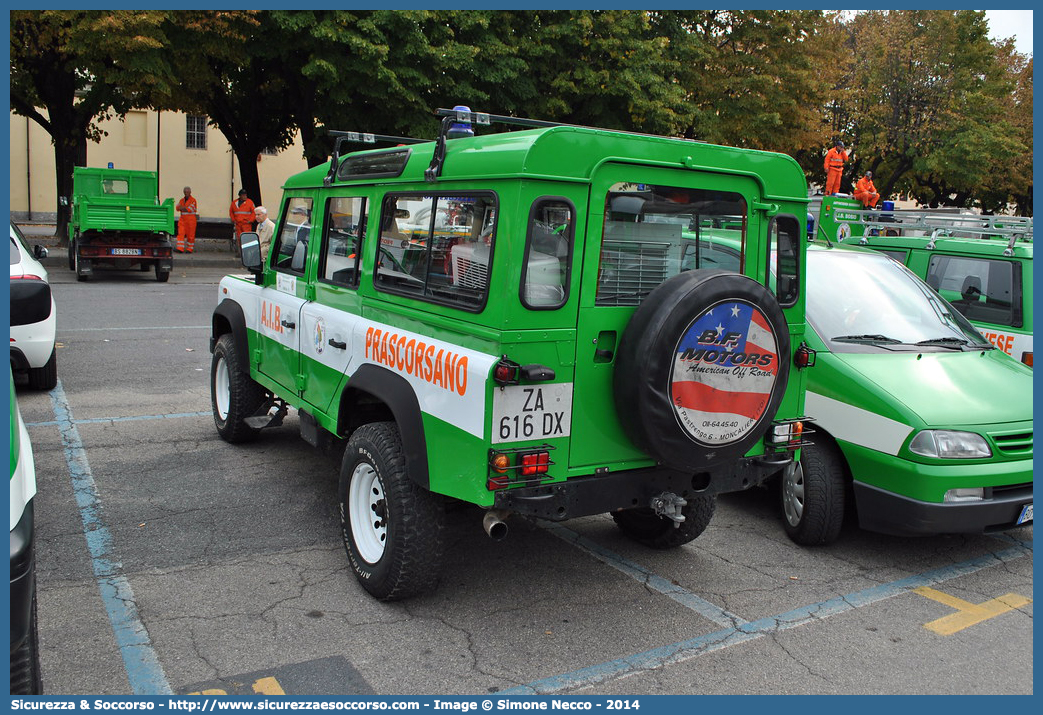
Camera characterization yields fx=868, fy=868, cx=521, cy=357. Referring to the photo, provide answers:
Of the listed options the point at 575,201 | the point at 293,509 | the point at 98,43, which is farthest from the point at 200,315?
the point at 575,201

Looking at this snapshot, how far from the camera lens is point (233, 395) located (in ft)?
21.7

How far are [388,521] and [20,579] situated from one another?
6.08ft

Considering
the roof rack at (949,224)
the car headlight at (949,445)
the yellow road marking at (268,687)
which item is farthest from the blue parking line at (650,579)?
the roof rack at (949,224)

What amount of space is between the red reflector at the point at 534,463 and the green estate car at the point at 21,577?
72.6 inches

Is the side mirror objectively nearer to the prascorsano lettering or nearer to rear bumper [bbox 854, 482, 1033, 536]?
the prascorsano lettering

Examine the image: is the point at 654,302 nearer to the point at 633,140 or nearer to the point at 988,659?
the point at 633,140

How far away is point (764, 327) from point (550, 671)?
1.81m

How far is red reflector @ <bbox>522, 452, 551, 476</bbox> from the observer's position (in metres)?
3.73

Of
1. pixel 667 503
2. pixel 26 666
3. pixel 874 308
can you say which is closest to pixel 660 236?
pixel 667 503

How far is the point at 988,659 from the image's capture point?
401cm

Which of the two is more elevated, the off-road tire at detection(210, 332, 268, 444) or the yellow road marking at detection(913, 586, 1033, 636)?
the off-road tire at detection(210, 332, 268, 444)

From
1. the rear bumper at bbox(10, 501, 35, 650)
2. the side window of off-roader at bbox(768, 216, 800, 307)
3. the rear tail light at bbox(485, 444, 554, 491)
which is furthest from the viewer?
the side window of off-roader at bbox(768, 216, 800, 307)

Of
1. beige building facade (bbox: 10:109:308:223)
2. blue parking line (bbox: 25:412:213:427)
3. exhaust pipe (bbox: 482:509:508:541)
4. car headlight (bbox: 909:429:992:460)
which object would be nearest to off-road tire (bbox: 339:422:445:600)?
exhaust pipe (bbox: 482:509:508:541)

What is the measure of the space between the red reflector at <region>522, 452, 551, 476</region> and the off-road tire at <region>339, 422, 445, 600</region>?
0.61m
